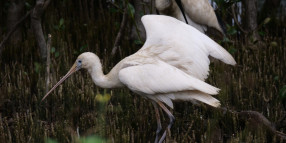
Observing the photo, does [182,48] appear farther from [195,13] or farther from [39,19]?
[195,13]

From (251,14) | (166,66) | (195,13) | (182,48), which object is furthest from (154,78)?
(251,14)

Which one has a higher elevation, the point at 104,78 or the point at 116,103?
the point at 104,78

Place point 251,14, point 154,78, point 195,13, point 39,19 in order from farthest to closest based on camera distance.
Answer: point 251,14 < point 195,13 < point 39,19 < point 154,78

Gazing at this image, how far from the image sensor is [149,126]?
14.7 ft

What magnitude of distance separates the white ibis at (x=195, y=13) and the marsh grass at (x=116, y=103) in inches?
13.7

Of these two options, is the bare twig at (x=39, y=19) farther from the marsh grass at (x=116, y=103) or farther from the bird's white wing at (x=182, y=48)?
the bird's white wing at (x=182, y=48)

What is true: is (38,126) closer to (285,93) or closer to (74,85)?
(74,85)

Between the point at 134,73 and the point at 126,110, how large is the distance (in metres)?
0.99

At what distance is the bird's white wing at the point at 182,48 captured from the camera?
414cm

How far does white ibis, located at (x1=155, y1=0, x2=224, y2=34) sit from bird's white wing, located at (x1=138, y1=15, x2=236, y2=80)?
48.8 inches

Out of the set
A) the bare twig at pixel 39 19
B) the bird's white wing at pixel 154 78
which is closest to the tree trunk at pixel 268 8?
the bare twig at pixel 39 19

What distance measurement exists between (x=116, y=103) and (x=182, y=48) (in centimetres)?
102

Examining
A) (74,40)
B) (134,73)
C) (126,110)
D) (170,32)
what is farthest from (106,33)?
(134,73)

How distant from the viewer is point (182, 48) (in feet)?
13.7
